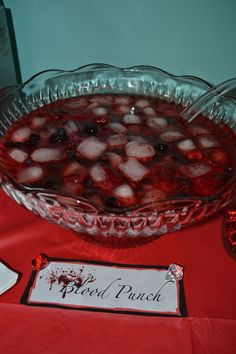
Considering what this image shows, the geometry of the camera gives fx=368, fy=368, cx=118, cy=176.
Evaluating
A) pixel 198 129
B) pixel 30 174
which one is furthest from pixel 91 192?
pixel 198 129

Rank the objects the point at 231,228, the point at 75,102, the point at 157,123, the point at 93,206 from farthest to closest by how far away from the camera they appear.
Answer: the point at 75,102
the point at 157,123
the point at 231,228
the point at 93,206

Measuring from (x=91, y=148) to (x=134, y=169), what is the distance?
0.38ft

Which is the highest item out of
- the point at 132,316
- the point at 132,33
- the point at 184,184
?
the point at 132,33

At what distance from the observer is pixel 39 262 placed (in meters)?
0.72

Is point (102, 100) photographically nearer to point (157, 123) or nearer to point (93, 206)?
point (157, 123)

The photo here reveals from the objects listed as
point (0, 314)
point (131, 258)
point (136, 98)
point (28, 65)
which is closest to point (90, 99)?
point (136, 98)

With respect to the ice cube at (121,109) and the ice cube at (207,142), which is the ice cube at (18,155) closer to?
the ice cube at (121,109)

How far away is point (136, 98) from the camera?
3.30 feet

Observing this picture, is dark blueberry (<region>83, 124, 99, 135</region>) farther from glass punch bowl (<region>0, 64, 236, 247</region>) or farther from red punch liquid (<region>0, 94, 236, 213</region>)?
glass punch bowl (<region>0, 64, 236, 247</region>)

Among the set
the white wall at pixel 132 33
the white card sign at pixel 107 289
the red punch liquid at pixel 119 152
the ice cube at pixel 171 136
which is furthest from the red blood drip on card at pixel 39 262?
the white wall at pixel 132 33

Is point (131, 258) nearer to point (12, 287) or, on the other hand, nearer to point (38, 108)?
point (12, 287)

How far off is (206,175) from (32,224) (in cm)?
40

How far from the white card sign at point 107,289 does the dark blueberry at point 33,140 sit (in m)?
0.26

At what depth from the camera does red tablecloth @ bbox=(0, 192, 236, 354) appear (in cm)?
59
